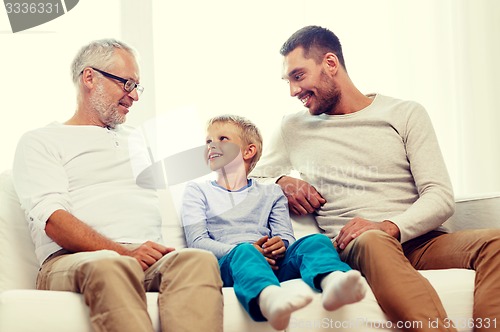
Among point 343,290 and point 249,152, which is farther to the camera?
point 249,152

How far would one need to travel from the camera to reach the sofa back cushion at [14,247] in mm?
1838

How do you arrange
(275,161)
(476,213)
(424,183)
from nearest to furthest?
(424,183) → (476,213) → (275,161)

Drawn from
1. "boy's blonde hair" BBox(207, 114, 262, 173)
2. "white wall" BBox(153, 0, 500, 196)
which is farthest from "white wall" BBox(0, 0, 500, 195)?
"boy's blonde hair" BBox(207, 114, 262, 173)

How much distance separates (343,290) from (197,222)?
0.65 metres

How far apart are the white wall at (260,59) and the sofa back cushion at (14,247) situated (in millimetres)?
840

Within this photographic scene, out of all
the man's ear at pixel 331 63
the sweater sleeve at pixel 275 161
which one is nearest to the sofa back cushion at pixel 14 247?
the sweater sleeve at pixel 275 161

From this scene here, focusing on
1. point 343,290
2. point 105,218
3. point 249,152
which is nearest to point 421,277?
point 343,290

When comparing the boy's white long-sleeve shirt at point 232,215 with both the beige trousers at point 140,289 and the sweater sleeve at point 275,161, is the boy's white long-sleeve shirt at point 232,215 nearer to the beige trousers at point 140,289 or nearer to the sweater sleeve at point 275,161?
the sweater sleeve at point 275,161

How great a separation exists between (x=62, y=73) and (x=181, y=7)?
615 mm

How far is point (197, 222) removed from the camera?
2.01m

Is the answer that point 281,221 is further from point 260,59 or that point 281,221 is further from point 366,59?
point 366,59

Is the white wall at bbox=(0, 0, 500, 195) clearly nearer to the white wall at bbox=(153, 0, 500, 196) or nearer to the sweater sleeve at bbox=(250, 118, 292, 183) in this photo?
the white wall at bbox=(153, 0, 500, 196)

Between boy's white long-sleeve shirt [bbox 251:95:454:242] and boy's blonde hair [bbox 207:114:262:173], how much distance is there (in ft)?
0.35

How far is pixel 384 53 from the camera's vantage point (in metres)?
3.39
